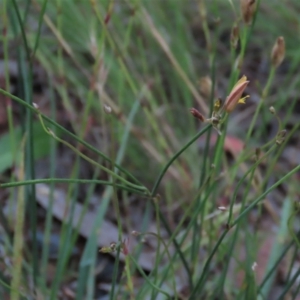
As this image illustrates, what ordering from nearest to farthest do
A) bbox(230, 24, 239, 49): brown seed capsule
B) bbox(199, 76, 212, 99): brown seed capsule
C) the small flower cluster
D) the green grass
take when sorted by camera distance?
the small flower cluster
bbox(230, 24, 239, 49): brown seed capsule
bbox(199, 76, 212, 99): brown seed capsule
the green grass

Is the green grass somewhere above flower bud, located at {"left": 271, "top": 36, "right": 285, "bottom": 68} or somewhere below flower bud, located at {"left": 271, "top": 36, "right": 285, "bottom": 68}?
below

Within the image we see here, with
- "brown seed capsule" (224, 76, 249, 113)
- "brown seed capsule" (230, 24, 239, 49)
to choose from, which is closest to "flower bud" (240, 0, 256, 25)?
"brown seed capsule" (230, 24, 239, 49)

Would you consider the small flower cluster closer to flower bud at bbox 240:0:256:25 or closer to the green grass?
flower bud at bbox 240:0:256:25

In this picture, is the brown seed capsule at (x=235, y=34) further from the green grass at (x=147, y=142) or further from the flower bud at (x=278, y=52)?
the green grass at (x=147, y=142)

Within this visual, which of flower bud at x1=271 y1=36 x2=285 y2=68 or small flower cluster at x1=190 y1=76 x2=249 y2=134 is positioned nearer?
small flower cluster at x1=190 y1=76 x2=249 y2=134

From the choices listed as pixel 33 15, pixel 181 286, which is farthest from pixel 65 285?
pixel 33 15

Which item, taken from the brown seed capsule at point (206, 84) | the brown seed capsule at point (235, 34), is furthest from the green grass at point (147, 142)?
the brown seed capsule at point (235, 34)

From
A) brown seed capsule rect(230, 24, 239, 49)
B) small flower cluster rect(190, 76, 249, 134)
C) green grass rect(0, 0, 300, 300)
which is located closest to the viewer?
small flower cluster rect(190, 76, 249, 134)

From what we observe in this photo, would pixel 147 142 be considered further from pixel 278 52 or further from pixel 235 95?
pixel 235 95

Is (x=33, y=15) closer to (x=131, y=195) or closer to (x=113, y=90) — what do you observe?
(x=113, y=90)

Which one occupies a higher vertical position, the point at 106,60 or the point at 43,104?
the point at 106,60

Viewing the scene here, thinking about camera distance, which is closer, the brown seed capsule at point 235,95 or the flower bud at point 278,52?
the brown seed capsule at point 235,95
